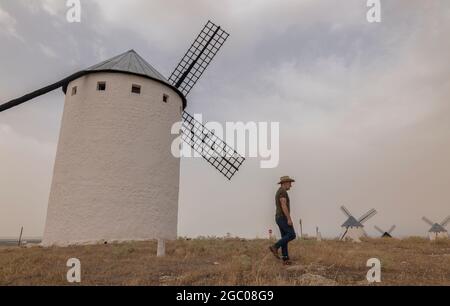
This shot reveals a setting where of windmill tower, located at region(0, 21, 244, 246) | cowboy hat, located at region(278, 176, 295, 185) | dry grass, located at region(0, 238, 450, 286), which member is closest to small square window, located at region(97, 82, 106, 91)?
windmill tower, located at region(0, 21, 244, 246)

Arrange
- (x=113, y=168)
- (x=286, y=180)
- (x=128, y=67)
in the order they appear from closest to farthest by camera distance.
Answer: (x=286, y=180)
(x=113, y=168)
(x=128, y=67)

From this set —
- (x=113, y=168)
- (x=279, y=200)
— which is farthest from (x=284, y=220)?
(x=113, y=168)

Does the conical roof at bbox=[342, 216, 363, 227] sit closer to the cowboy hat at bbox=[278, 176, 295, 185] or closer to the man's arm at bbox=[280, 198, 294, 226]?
the cowboy hat at bbox=[278, 176, 295, 185]

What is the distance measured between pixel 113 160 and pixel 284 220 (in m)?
9.62

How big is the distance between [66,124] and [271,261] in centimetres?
1244

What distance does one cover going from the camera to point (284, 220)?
732 centimetres

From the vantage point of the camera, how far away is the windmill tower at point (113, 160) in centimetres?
1390

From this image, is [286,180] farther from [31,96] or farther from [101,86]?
[31,96]

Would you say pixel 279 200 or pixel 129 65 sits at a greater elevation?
pixel 129 65
